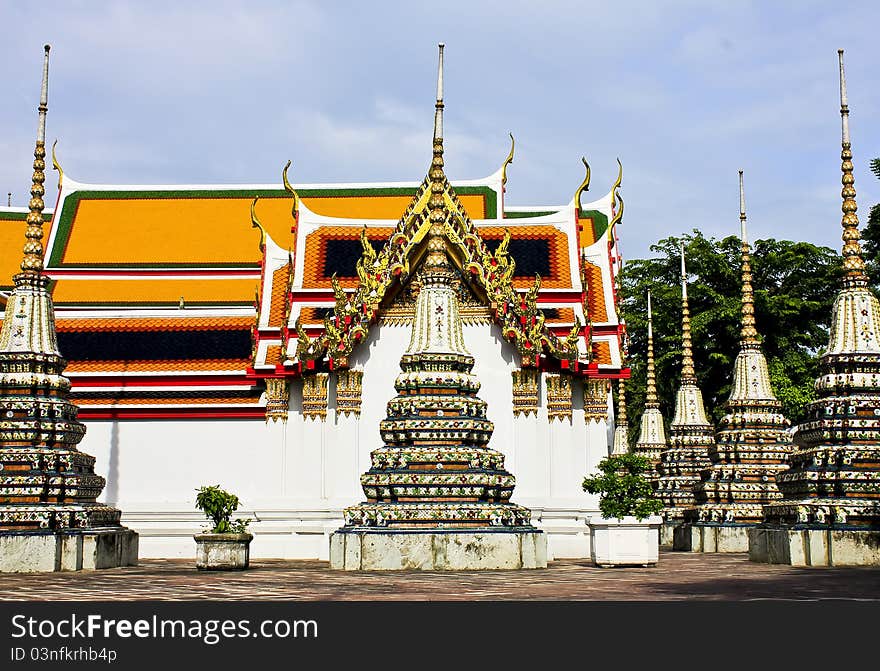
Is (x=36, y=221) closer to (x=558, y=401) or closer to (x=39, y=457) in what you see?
(x=39, y=457)

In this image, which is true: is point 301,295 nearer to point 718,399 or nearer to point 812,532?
point 812,532

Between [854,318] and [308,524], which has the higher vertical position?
[854,318]

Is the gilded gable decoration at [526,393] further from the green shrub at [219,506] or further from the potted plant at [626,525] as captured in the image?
the green shrub at [219,506]

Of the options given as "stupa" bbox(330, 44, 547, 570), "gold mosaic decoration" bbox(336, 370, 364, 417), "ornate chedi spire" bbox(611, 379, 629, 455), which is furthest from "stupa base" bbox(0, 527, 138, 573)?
"ornate chedi spire" bbox(611, 379, 629, 455)

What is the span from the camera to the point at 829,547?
1670 cm

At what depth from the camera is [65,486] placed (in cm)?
1817

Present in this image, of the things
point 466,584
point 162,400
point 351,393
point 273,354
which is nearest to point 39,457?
point 351,393

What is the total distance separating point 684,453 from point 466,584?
18.2 metres

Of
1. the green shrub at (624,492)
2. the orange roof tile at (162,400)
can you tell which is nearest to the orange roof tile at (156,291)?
the orange roof tile at (162,400)

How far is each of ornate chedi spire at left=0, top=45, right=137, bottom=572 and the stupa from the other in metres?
4.12

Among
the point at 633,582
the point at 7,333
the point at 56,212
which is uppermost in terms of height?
the point at 56,212

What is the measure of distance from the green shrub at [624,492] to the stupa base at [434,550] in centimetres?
139

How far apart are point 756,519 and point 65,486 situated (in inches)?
503
